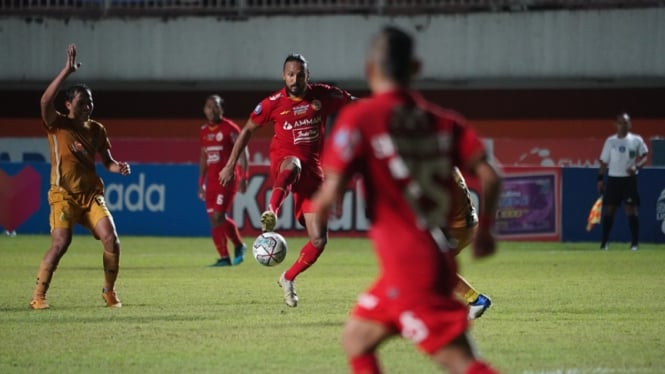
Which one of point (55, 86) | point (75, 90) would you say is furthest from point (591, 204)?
point (55, 86)

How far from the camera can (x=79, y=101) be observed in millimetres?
12844

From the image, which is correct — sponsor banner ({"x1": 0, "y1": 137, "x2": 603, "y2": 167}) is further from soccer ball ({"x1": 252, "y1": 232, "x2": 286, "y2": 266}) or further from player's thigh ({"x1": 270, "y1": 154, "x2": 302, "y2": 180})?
player's thigh ({"x1": 270, "y1": 154, "x2": 302, "y2": 180})

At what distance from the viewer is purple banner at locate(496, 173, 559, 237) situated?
2519 centimetres

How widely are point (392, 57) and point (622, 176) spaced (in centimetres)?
1768

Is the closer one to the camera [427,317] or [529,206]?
[427,317]

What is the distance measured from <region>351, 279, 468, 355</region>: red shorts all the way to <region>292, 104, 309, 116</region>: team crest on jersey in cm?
760

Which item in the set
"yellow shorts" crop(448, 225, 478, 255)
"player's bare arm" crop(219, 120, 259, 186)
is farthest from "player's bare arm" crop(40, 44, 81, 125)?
"yellow shorts" crop(448, 225, 478, 255)

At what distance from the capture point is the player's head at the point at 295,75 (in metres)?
13.3

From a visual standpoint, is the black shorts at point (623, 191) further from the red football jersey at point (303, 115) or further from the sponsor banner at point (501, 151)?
the red football jersey at point (303, 115)

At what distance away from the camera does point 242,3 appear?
31.9 metres

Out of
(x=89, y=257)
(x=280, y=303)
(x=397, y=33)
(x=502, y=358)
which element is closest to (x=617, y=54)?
(x=89, y=257)

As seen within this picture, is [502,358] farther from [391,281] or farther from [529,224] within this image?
[529,224]

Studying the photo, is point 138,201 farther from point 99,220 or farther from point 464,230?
point 464,230

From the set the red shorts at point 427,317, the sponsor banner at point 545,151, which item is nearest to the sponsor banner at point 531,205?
the sponsor banner at point 545,151
